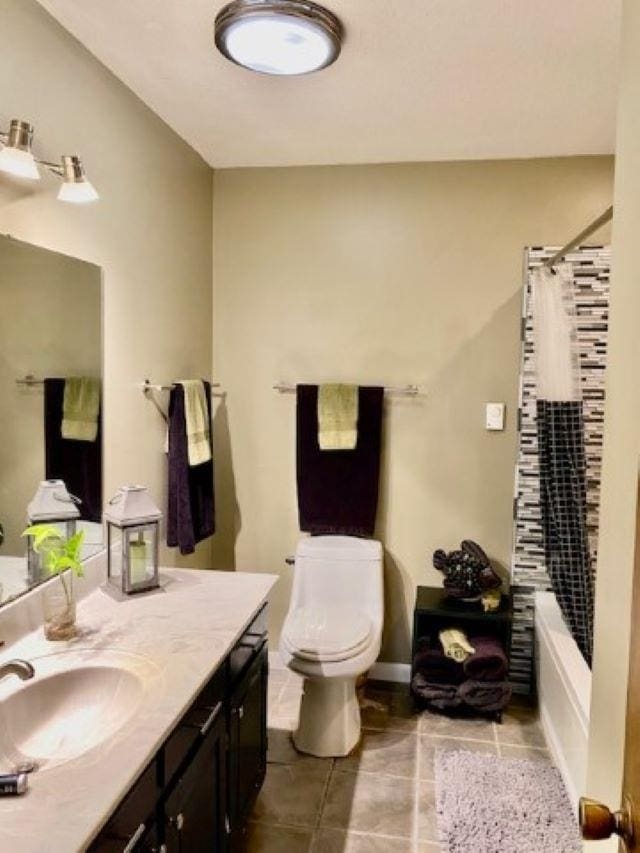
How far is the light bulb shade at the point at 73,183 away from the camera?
169cm

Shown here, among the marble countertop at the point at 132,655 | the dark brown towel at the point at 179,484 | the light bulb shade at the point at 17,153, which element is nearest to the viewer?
the marble countertop at the point at 132,655

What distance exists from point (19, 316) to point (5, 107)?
21.0 inches

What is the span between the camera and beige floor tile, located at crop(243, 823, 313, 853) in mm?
2006

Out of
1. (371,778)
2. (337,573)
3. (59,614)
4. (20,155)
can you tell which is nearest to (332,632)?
(337,573)

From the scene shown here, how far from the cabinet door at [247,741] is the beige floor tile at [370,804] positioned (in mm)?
313

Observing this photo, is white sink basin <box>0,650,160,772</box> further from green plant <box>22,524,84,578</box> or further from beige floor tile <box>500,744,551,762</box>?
beige floor tile <box>500,744,551,762</box>

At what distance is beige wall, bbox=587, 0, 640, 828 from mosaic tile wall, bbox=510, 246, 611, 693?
1542 millimetres

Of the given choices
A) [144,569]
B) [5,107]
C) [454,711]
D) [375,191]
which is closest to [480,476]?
[454,711]

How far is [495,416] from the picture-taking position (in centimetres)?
294

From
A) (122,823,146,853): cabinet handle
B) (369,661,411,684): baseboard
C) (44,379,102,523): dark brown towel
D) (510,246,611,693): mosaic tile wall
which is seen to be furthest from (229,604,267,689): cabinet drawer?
(510,246,611,693): mosaic tile wall

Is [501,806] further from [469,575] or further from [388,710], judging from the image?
[469,575]

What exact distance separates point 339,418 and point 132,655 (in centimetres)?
162

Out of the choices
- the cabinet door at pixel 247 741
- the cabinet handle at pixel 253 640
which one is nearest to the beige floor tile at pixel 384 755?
the cabinet door at pixel 247 741

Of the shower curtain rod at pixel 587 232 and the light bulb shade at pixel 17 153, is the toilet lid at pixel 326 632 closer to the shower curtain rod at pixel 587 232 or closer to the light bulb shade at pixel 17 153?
the shower curtain rod at pixel 587 232
